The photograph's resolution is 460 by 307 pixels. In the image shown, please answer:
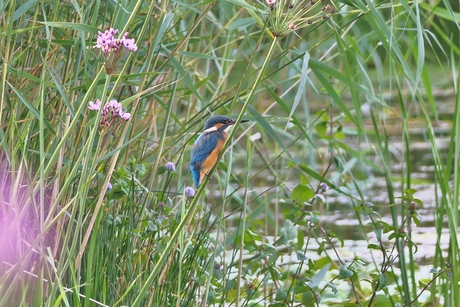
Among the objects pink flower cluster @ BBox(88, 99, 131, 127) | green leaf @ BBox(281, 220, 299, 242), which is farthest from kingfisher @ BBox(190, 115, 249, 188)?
pink flower cluster @ BBox(88, 99, 131, 127)

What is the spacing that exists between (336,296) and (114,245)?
1224 mm

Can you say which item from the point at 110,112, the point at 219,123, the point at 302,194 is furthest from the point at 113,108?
the point at 302,194

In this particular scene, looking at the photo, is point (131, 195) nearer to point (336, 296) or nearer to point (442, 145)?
A: point (336, 296)

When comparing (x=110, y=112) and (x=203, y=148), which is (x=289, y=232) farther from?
(x=110, y=112)

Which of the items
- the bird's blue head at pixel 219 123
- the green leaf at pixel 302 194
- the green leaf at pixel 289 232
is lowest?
the green leaf at pixel 289 232

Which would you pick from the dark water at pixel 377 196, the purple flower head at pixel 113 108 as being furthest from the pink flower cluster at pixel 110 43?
the dark water at pixel 377 196

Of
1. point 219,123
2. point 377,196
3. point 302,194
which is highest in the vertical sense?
point 377,196

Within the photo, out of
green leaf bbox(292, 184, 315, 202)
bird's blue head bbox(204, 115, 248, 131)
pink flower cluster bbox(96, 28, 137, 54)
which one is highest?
bird's blue head bbox(204, 115, 248, 131)

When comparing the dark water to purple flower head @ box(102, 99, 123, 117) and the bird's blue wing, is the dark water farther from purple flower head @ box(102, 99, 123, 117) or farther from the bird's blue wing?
purple flower head @ box(102, 99, 123, 117)

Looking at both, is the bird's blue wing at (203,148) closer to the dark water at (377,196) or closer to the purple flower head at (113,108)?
the purple flower head at (113,108)

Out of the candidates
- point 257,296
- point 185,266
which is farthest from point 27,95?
point 257,296

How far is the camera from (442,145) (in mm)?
5844

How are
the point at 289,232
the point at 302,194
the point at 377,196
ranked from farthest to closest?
the point at 377,196 < the point at 302,194 < the point at 289,232

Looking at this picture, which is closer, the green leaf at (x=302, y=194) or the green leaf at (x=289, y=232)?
the green leaf at (x=289, y=232)
